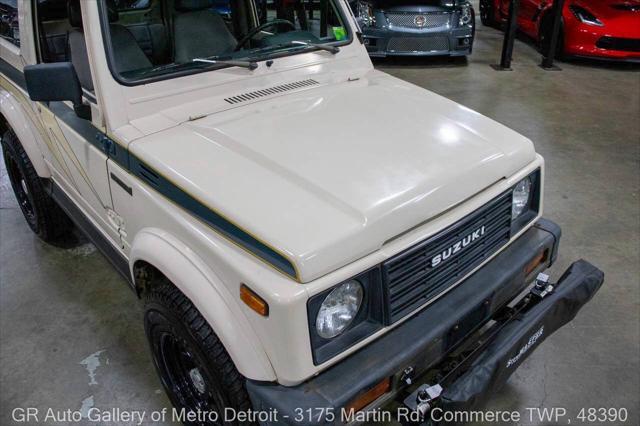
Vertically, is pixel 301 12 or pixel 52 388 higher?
pixel 301 12

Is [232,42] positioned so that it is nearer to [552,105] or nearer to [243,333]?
[243,333]

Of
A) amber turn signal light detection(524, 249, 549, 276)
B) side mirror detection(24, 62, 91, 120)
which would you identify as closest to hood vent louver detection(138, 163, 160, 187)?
side mirror detection(24, 62, 91, 120)

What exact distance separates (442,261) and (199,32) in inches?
63.0

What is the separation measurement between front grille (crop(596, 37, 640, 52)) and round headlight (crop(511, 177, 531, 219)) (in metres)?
6.17

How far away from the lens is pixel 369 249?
56.1 inches

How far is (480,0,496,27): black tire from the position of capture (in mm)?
9955

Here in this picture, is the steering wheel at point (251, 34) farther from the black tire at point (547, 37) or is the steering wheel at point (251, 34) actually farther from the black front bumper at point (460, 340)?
the black tire at point (547, 37)

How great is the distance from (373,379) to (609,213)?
116 inches

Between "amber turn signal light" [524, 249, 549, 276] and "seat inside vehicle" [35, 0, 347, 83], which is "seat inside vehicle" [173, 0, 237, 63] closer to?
"seat inside vehicle" [35, 0, 347, 83]

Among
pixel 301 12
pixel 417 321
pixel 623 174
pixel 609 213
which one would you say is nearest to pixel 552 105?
pixel 623 174

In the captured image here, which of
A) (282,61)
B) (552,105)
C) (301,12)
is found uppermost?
(301,12)

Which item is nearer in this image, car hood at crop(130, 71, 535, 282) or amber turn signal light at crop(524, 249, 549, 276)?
car hood at crop(130, 71, 535, 282)

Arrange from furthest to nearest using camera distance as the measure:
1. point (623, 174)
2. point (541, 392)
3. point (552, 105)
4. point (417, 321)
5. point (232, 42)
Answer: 1. point (552, 105)
2. point (623, 174)
3. point (232, 42)
4. point (541, 392)
5. point (417, 321)

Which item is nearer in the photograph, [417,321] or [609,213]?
[417,321]
